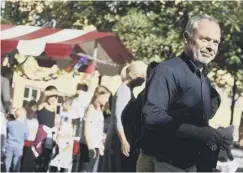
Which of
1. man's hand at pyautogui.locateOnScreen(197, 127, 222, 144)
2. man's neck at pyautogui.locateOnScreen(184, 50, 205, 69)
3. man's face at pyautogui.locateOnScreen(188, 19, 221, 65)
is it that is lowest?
man's hand at pyautogui.locateOnScreen(197, 127, 222, 144)

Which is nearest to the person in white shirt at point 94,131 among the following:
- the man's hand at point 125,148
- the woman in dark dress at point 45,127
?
the woman in dark dress at point 45,127

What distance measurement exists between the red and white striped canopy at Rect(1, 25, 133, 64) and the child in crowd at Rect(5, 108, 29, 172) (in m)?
2.21

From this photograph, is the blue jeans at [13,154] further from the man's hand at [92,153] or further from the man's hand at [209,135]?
the man's hand at [209,135]

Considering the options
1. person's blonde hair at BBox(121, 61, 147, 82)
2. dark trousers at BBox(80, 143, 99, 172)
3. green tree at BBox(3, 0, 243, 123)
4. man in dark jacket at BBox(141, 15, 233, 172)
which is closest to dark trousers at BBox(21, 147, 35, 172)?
dark trousers at BBox(80, 143, 99, 172)

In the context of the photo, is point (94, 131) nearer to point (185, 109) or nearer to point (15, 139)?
point (15, 139)

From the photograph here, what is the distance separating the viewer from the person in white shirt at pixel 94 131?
9.18 meters

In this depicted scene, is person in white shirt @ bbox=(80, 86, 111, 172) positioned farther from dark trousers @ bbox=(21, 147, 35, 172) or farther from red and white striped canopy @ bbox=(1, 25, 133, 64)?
red and white striped canopy @ bbox=(1, 25, 133, 64)

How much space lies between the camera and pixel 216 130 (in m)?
3.47

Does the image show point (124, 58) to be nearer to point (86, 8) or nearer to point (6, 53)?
point (6, 53)

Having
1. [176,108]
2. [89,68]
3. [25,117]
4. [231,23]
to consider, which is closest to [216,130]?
[176,108]

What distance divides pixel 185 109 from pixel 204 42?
344 millimetres

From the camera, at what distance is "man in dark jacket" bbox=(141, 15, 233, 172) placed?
3539 mm

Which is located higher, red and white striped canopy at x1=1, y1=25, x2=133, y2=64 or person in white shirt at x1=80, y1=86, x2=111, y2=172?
red and white striped canopy at x1=1, y1=25, x2=133, y2=64

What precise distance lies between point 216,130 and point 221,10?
52.3ft
